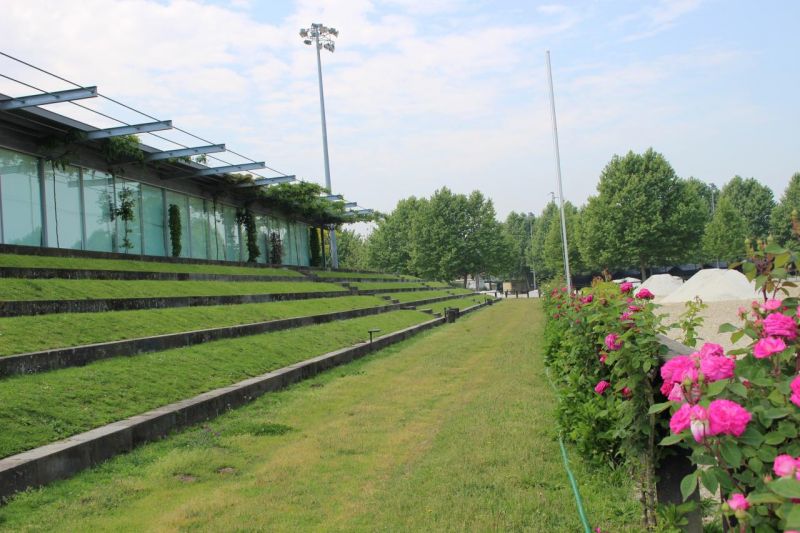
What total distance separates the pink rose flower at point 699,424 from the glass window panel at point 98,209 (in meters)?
21.4

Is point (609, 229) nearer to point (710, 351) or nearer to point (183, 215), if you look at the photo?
point (183, 215)

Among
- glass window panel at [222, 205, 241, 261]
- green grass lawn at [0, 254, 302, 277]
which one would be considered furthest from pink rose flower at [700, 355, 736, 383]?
glass window panel at [222, 205, 241, 261]

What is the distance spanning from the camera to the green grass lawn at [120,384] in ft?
20.7

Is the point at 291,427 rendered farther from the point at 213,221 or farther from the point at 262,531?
the point at 213,221

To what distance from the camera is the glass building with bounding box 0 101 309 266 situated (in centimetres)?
1753

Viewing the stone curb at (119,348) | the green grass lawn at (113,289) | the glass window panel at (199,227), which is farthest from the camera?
the glass window panel at (199,227)

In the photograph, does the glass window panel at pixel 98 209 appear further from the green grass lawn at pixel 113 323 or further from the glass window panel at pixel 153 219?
the green grass lawn at pixel 113 323

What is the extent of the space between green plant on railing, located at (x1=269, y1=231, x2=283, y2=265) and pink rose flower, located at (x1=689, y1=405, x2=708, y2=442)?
32.5 meters

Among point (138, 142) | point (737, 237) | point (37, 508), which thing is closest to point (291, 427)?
point (37, 508)

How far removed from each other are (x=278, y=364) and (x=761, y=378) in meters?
10.4

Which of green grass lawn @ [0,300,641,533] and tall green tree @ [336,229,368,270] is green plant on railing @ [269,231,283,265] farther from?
tall green tree @ [336,229,368,270]

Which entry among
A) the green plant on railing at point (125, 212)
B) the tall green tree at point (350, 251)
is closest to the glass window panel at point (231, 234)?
the green plant on railing at point (125, 212)

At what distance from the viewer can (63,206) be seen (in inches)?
770

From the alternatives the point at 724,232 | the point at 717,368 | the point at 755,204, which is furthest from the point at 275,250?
the point at 755,204
